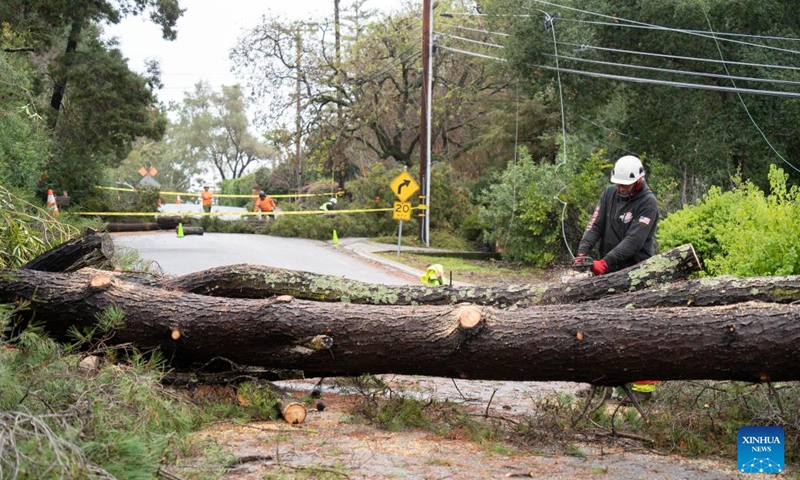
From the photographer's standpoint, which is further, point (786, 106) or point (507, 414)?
point (786, 106)

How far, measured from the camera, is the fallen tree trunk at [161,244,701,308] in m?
7.19

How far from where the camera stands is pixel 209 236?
25.9 meters

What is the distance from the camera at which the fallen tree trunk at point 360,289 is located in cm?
719

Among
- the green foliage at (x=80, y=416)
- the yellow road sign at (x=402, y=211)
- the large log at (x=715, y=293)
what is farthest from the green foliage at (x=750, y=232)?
the yellow road sign at (x=402, y=211)

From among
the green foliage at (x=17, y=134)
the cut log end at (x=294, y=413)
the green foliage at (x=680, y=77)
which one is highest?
the green foliage at (x=680, y=77)

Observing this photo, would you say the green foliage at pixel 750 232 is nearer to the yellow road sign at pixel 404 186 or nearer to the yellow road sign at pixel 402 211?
the yellow road sign at pixel 402 211

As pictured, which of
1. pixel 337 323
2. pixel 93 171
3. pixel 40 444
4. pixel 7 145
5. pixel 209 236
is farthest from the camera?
pixel 93 171

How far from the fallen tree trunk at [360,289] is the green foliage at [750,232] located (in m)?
2.88

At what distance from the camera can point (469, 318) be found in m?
6.21

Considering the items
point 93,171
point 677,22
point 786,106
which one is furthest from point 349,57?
point 786,106

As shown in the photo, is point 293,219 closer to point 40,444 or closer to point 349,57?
point 349,57

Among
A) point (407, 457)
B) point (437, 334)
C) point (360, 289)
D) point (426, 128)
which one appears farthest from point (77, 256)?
point (426, 128)

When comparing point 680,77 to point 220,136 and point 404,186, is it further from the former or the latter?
→ point 220,136

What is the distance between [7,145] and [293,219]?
15.4m
